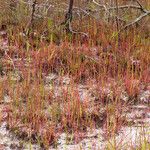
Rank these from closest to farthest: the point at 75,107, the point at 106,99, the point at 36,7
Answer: the point at 75,107 < the point at 106,99 < the point at 36,7

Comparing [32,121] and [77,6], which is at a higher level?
[77,6]

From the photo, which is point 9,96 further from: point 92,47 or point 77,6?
point 77,6

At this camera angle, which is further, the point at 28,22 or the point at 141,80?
the point at 28,22

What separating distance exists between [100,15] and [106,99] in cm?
228

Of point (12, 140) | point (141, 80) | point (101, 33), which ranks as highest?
point (101, 33)

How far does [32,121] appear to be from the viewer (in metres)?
3.77

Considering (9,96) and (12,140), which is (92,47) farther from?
(12,140)

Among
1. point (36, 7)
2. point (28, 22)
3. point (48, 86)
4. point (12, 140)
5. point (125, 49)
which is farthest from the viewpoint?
point (36, 7)

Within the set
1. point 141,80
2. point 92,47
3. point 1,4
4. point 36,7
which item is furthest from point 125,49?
point 1,4

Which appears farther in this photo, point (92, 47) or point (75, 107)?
point (92, 47)

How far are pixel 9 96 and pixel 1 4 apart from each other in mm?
2571

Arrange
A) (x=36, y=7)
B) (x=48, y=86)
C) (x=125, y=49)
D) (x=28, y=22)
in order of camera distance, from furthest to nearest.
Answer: (x=36, y=7) → (x=28, y=22) → (x=125, y=49) → (x=48, y=86)

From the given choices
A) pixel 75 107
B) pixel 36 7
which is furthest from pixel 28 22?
pixel 75 107

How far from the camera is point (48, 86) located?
14.9 feet
